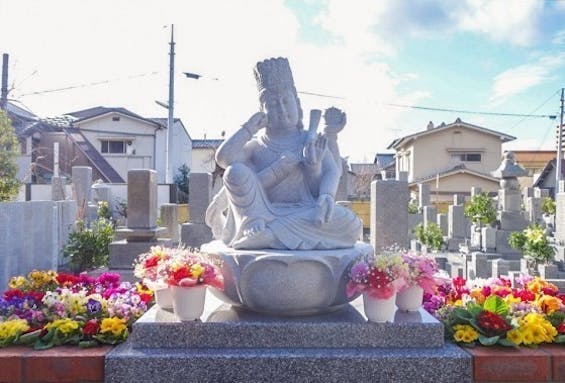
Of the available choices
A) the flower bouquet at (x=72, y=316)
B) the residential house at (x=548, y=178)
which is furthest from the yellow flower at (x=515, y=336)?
the residential house at (x=548, y=178)

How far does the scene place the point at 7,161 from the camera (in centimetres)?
852

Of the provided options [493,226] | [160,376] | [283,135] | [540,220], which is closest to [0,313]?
[160,376]

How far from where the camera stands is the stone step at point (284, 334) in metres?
2.98

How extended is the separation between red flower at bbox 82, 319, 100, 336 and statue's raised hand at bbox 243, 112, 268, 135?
179 centimetres

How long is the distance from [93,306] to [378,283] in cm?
Result: 208

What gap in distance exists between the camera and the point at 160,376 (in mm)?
2832

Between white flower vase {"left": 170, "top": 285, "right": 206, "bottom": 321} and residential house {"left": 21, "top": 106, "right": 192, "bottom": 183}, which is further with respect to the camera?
residential house {"left": 21, "top": 106, "right": 192, "bottom": 183}

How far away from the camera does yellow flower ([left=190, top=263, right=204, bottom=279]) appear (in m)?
2.98

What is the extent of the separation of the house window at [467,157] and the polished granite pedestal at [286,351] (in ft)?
84.4

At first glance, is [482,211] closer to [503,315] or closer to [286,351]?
[503,315]

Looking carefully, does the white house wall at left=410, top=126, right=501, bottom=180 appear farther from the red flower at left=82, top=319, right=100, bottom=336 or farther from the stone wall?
the red flower at left=82, top=319, right=100, bottom=336

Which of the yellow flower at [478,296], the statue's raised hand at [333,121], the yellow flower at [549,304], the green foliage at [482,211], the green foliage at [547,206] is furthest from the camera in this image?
the green foliage at [547,206]

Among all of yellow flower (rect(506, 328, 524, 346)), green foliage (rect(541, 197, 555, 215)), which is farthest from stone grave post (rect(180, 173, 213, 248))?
green foliage (rect(541, 197, 555, 215))

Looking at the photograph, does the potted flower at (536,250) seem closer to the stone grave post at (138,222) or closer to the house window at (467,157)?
the stone grave post at (138,222)
